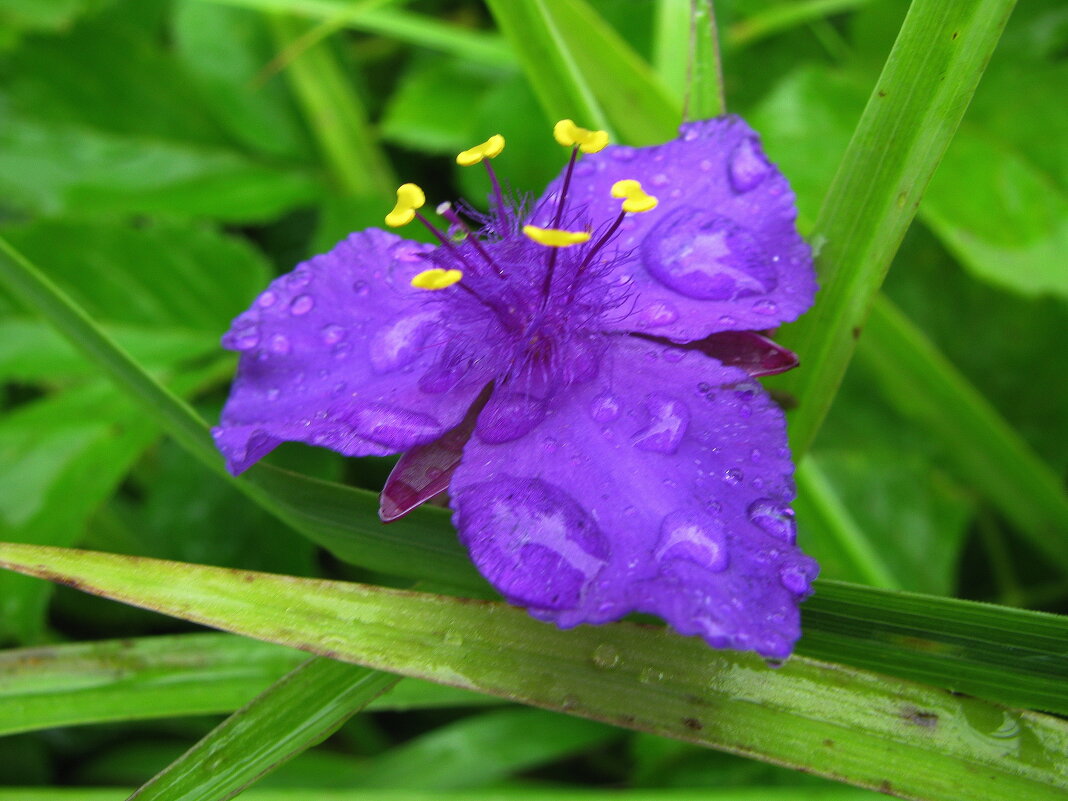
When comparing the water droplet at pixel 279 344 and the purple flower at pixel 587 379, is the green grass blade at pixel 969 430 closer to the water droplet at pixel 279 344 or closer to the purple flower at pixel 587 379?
the purple flower at pixel 587 379

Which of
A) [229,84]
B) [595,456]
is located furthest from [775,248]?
[229,84]

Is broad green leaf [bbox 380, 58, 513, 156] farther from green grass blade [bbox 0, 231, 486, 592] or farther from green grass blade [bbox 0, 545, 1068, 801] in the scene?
green grass blade [bbox 0, 545, 1068, 801]

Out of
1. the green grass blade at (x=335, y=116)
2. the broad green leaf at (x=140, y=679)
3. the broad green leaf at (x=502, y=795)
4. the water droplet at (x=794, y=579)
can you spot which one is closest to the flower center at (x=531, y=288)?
the water droplet at (x=794, y=579)

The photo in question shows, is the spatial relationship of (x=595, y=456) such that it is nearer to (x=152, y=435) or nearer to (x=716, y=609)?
(x=716, y=609)

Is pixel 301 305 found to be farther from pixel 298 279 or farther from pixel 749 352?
pixel 749 352

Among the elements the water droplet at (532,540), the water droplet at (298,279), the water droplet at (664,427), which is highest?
the water droplet at (298,279)

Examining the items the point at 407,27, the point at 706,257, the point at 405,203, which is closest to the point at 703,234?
the point at 706,257

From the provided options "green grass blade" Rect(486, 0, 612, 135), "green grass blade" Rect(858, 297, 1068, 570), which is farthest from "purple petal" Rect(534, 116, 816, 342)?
"green grass blade" Rect(858, 297, 1068, 570)
